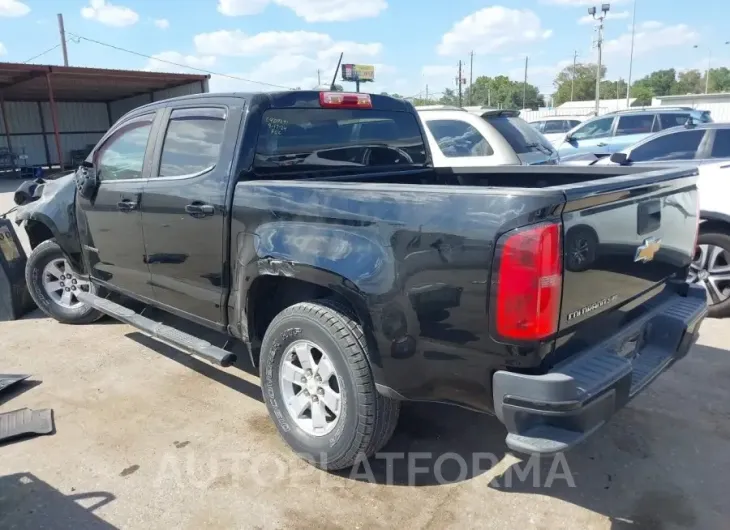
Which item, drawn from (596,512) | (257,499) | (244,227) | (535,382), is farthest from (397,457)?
(244,227)

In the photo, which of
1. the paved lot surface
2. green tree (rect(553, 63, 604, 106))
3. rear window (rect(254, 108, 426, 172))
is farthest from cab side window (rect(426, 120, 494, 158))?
green tree (rect(553, 63, 604, 106))

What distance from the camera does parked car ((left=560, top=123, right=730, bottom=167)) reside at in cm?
625

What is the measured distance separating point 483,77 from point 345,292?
385ft

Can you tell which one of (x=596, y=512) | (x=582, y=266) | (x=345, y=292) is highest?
(x=582, y=266)

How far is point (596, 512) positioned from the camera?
9.16ft

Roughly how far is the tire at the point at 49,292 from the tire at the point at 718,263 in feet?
18.3

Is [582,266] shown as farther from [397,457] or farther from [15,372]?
[15,372]

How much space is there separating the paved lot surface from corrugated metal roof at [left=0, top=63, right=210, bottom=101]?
65.2 feet

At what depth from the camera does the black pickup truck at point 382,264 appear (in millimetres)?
2275

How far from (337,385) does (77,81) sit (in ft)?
78.5

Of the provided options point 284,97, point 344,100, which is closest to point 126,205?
point 284,97

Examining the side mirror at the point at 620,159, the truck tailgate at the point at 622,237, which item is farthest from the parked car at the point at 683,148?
the truck tailgate at the point at 622,237

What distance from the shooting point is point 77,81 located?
2273cm

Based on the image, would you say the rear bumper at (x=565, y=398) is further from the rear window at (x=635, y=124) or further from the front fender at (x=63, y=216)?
the rear window at (x=635, y=124)
